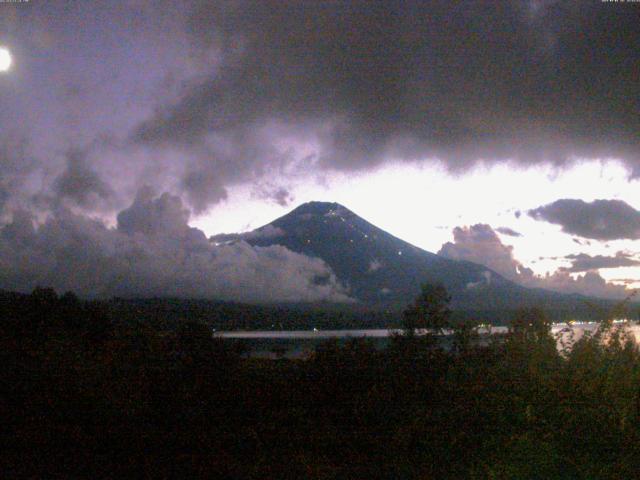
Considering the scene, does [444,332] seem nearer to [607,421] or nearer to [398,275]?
[607,421]

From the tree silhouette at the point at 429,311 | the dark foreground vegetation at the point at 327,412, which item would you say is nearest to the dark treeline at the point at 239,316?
the tree silhouette at the point at 429,311

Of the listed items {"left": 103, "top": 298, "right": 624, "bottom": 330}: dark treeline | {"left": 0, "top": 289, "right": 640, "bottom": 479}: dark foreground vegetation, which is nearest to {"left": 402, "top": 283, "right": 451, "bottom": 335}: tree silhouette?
{"left": 103, "top": 298, "right": 624, "bottom": 330}: dark treeline

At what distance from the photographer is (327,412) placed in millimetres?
8398

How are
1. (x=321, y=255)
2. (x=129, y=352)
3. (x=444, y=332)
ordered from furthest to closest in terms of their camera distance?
(x=321, y=255) < (x=444, y=332) < (x=129, y=352)

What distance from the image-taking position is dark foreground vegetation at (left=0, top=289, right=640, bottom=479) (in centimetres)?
669

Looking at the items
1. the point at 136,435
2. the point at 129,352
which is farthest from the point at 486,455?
the point at 129,352

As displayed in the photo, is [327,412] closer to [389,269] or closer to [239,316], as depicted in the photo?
[239,316]

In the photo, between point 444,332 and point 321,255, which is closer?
point 444,332

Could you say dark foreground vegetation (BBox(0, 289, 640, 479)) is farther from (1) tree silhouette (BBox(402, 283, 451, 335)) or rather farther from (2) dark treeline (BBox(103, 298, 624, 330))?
(1) tree silhouette (BBox(402, 283, 451, 335))

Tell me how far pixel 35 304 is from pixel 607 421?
17625 millimetres

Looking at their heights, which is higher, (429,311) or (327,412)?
(429,311)

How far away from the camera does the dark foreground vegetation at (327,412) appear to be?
22.0 ft

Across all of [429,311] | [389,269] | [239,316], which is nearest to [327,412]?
[429,311]

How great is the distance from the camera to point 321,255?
105 metres
